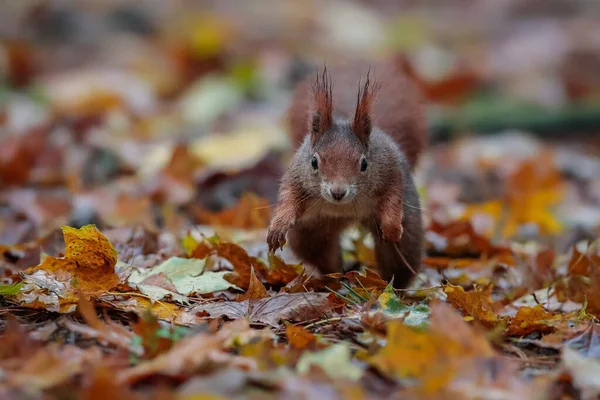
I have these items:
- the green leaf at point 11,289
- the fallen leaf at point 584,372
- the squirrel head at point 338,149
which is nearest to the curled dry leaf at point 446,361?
the fallen leaf at point 584,372

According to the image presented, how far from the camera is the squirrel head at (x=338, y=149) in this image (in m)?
3.36

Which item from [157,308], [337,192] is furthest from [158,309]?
[337,192]

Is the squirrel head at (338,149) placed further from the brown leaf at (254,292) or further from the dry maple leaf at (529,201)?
the dry maple leaf at (529,201)

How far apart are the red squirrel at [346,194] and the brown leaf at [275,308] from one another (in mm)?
277

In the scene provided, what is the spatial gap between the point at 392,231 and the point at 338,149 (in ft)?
1.22

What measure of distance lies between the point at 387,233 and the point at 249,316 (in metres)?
0.66

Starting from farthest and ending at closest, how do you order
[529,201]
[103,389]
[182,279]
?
[529,201] < [182,279] < [103,389]

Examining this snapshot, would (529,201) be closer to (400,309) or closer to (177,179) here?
(177,179)

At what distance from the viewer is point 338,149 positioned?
3.43 metres

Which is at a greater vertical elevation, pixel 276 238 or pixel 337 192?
pixel 337 192

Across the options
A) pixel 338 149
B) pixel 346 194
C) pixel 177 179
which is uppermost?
pixel 338 149

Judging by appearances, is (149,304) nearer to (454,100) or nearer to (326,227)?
(326,227)

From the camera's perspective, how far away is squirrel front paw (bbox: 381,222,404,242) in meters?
3.47

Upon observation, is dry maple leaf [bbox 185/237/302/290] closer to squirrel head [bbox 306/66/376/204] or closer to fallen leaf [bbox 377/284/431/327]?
squirrel head [bbox 306/66/376/204]
